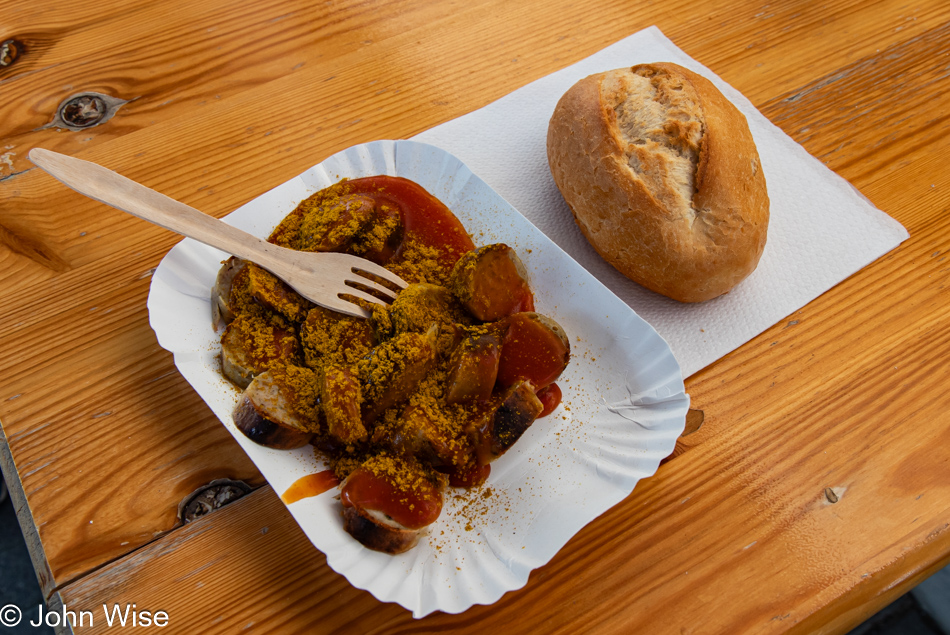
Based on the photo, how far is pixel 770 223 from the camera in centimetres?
152

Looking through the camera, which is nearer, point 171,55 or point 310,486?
point 310,486

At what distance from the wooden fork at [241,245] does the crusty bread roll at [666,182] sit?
49 centimetres

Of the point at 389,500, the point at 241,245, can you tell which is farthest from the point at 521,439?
the point at 241,245

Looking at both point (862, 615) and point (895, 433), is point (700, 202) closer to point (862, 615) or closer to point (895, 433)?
point (895, 433)

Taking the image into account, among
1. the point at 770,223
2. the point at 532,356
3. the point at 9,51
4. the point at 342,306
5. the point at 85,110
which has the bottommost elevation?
the point at 770,223

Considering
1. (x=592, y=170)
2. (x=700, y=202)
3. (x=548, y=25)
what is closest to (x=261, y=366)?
(x=592, y=170)

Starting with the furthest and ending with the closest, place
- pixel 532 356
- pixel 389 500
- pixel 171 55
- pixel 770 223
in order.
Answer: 1. pixel 171 55
2. pixel 770 223
3. pixel 532 356
4. pixel 389 500

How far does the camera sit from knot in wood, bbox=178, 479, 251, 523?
113 centimetres

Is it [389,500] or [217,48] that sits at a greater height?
[217,48]

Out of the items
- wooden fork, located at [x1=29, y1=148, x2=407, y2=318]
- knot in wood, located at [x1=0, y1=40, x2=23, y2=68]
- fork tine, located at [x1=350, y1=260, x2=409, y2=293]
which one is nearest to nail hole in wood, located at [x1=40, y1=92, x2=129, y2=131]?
knot in wood, located at [x1=0, y1=40, x2=23, y2=68]

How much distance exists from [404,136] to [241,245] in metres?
0.66

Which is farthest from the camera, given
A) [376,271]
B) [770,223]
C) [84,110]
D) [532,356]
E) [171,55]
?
[171,55]

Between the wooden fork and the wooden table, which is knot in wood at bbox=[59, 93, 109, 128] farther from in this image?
the wooden fork

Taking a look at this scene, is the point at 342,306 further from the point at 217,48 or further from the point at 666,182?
the point at 217,48
